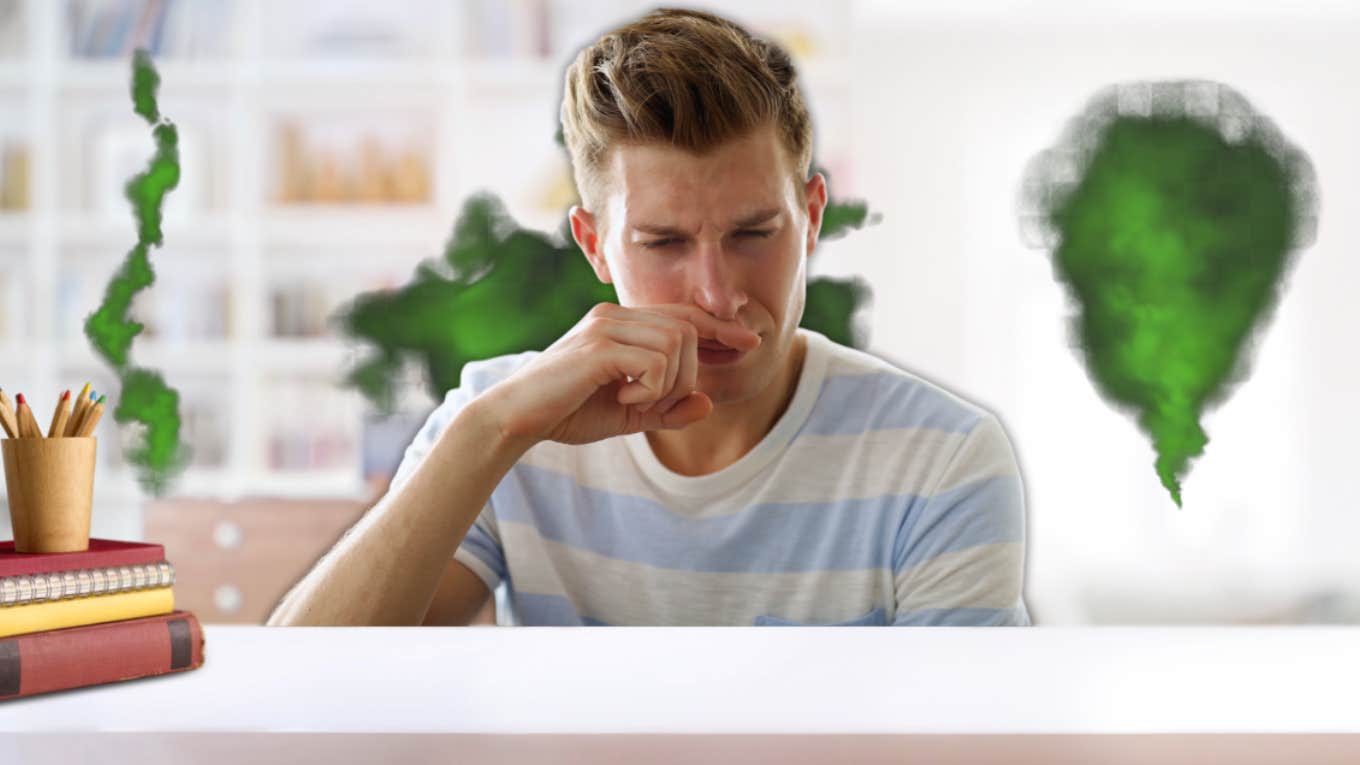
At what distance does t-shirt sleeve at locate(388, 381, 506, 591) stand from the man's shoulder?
37cm

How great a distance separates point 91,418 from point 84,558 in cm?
9

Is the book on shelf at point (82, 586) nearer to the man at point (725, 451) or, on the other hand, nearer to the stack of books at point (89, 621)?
the stack of books at point (89, 621)

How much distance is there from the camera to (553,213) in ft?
9.78

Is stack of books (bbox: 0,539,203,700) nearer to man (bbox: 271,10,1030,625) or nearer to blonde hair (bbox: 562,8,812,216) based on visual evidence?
man (bbox: 271,10,1030,625)

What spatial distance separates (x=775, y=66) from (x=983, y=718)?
94 centimetres

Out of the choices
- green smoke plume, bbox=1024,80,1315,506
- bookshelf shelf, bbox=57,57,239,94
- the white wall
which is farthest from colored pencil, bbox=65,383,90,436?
bookshelf shelf, bbox=57,57,239,94

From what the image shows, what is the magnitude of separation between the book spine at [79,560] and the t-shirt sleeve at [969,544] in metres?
0.71

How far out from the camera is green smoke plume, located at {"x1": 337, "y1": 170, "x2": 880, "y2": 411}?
5.30ft

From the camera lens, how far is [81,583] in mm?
674

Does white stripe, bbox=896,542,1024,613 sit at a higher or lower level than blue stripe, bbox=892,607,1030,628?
higher

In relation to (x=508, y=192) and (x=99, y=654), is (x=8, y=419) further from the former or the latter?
(x=508, y=192)

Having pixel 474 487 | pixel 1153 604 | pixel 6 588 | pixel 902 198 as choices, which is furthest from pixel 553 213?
pixel 6 588

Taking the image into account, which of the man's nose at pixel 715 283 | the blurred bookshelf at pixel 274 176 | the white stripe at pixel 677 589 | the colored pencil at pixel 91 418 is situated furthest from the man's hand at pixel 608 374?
the blurred bookshelf at pixel 274 176

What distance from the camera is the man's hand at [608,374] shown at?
3.23 feet
